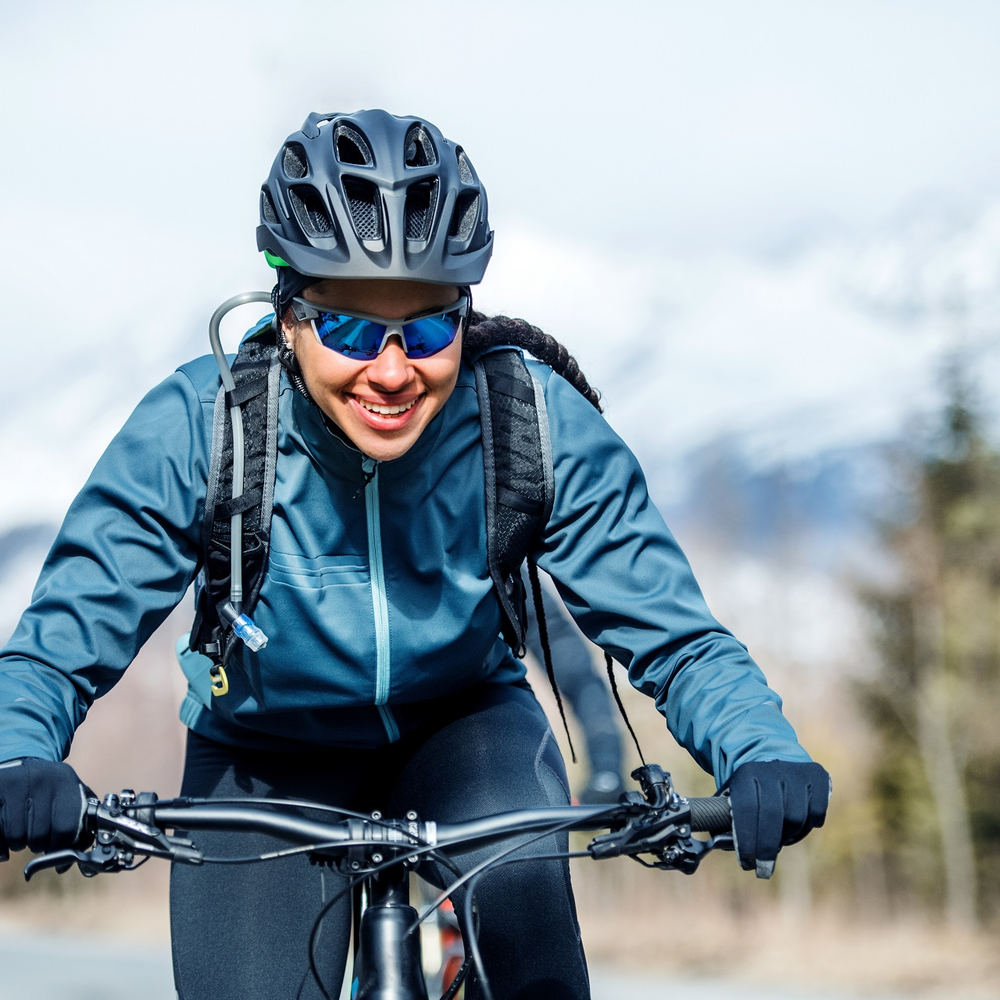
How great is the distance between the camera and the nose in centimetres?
250

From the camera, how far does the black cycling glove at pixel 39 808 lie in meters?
2.00

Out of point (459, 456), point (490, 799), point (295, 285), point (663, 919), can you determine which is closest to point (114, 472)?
point (295, 285)

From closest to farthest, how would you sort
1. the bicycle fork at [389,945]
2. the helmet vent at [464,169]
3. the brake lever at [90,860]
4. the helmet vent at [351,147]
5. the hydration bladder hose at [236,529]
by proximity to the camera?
the brake lever at [90,860] → the bicycle fork at [389,945] → the hydration bladder hose at [236,529] → the helmet vent at [351,147] → the helmet vent at [464,169]

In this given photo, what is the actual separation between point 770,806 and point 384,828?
0.60 meters

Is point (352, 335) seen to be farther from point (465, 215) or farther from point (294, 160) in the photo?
point (294, 160)

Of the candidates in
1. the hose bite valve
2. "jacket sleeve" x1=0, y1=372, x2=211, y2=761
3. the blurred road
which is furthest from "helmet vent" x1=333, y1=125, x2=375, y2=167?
the blurred road

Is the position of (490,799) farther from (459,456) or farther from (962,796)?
(962,796)

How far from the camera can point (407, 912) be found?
7.21ft

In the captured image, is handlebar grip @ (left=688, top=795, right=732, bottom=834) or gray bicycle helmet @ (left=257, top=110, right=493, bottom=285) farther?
gray bicycle helmet @ (left=257, top=110, right=493, bottom=285)

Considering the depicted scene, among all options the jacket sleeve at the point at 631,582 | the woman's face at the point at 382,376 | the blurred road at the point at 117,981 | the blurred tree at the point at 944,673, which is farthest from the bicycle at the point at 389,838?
the blurred tree at the point at 944,673

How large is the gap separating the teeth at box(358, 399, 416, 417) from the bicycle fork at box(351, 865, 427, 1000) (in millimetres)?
839

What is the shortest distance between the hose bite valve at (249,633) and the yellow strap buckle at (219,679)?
0.14m

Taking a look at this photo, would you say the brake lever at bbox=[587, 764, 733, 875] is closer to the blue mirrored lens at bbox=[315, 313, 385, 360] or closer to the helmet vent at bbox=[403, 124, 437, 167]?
the blue mirrored lens at bbox=[315, 313, 385, 360]

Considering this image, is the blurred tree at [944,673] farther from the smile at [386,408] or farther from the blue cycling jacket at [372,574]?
the smile at [386,408]
